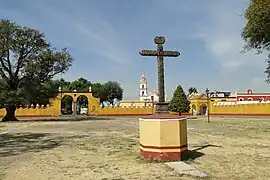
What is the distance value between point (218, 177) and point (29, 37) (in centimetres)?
3373

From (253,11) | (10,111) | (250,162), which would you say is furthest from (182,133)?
(10,111)

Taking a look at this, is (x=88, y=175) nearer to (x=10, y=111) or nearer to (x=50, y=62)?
(x=50, y=62)

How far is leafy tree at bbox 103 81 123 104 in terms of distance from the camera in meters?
98.4

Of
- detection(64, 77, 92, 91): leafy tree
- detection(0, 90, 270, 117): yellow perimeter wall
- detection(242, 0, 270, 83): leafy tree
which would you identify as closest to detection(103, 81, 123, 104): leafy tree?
detection(64, 77, 92, 91): leafy tree

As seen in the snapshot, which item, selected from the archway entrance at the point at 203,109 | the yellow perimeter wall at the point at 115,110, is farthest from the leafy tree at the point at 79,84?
the archway entrance at the point at 203,109

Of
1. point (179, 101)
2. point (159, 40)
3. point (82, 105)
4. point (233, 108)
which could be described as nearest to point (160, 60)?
point (159, 40)

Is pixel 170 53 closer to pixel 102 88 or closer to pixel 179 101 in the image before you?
pixel 179 101

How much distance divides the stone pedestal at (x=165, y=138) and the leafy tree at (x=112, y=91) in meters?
87.4

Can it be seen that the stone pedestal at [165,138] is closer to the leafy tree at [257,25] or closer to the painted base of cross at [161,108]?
the painted base of cross at [161,108]

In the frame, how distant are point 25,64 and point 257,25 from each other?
25.7m

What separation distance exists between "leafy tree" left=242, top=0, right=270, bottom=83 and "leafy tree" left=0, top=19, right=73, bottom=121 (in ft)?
75.3

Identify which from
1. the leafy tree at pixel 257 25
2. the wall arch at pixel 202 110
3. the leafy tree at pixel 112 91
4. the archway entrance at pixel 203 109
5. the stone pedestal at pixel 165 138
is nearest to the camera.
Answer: the stone pedestal at pixel 165 138

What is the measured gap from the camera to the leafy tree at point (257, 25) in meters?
18.4

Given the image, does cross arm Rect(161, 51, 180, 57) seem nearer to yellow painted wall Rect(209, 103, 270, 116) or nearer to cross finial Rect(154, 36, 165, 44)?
cross finial Rect(154, 36, 165, 44)
